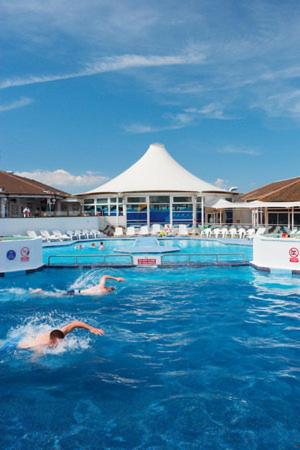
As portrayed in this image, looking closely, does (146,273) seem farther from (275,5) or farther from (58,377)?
(275,5)

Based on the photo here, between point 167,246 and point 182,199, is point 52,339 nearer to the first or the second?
point 167,246

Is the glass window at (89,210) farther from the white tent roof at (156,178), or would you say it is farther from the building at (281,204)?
the building at (281,204)

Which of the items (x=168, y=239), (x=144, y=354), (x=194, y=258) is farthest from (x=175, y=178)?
(x=144, y=354)

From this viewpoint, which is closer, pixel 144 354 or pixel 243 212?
pixel 144 354

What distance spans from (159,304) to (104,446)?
485 cm

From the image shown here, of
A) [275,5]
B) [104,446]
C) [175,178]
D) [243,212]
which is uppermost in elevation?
[275,5]

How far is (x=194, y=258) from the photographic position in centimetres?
1520

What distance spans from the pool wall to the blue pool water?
336 centimetres

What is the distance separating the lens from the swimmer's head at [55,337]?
5578mm

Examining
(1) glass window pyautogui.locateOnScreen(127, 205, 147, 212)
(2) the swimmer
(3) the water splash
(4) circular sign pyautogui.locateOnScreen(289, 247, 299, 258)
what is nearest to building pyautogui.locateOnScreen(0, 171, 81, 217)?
(1) glass window pyautogui.locateOnScreen(127, 205, 147, 212)

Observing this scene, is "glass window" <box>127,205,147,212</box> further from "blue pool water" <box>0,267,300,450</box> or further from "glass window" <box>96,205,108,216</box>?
"blue pool water" <box>0,267,300,450</box>

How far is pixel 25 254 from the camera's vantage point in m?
12.5

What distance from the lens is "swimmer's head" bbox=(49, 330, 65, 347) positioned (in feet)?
18.3

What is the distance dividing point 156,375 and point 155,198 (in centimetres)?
2291
